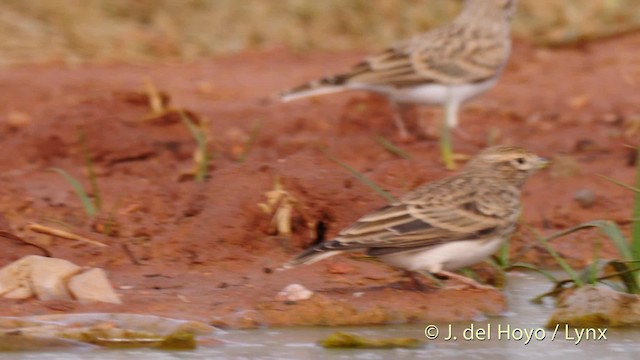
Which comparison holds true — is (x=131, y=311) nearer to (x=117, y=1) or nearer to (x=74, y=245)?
(x=74, y=245)

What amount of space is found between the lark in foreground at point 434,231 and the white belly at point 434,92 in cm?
344

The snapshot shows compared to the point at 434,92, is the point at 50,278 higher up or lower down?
lower down

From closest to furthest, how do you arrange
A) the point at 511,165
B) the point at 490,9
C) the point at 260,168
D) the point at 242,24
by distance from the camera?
1. the point at 511,165
2. the point at 260,168
3. the point at 490,9
4. the point at 242,24

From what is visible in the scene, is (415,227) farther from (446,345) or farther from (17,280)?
(17,280)

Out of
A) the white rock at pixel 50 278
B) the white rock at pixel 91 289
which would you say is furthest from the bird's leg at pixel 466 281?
the white rock at pixel 50 278

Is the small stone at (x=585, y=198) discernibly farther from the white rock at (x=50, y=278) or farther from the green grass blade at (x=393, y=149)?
the white rock at (x=50, y=278)

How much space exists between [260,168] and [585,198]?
2214mm

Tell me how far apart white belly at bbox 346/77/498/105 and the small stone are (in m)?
1.73

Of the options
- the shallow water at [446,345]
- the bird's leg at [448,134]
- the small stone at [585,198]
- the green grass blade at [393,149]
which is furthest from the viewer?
the bird's leg at [448,134]

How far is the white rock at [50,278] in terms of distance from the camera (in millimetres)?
6125

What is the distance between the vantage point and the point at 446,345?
18.6ft

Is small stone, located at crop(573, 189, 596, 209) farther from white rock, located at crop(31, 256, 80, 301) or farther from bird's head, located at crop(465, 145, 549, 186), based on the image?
white rock, located at crop(31, 256, 80, 301)

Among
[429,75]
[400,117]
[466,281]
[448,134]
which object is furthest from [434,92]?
[466,281]

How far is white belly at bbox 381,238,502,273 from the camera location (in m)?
6.25
